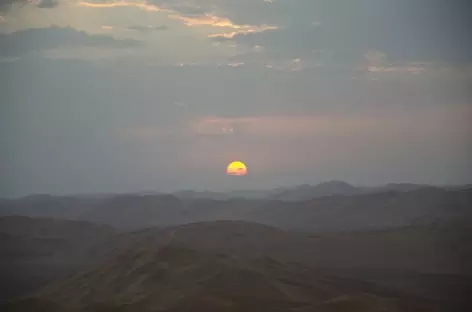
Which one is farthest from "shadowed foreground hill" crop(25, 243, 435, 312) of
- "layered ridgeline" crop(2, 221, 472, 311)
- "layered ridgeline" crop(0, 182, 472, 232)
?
"layered ridgeline" crop(0, 182, 472, 232)

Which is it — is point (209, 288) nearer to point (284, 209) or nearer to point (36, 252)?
point (284, 209)

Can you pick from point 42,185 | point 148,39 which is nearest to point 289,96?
point 148,39

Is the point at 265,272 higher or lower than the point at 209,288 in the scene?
higher

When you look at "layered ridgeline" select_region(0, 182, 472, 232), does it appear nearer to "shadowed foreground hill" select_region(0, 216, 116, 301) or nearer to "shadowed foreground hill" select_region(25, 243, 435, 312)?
"shadowed foreground hill" select_region(0, 216, 116, 301)

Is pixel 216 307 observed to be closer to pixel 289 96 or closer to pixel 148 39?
pixel 289 96

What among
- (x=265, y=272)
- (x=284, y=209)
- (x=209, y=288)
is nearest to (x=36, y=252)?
(x=209, y=288)

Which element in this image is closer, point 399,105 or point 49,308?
point 49,308
